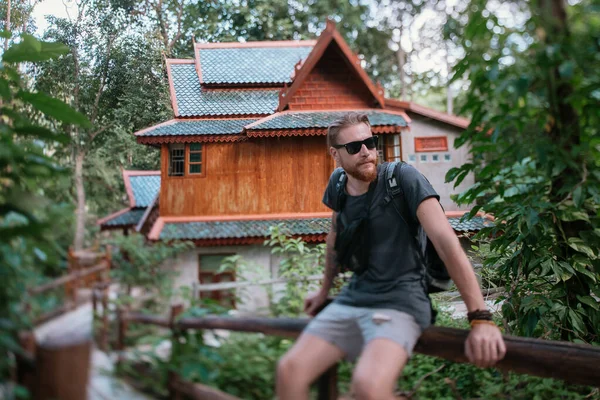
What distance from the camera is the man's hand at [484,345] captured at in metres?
1.85

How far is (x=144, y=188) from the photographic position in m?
2.02

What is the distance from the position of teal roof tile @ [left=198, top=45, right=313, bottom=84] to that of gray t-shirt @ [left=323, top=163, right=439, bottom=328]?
955 mm

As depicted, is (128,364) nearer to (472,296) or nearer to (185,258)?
(185,258)

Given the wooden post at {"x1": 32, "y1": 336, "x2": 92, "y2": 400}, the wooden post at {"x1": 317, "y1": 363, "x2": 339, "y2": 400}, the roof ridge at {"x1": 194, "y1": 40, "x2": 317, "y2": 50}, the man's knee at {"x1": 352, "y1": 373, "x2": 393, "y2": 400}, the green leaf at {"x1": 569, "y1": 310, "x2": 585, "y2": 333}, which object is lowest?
the green leaf at {"x1": 569, "y1": 310, "x2": 585, "y2": 333}

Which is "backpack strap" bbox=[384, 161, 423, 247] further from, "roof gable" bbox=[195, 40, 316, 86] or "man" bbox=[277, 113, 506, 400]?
"roof gable" bbox=[195, 40, 316, 86]

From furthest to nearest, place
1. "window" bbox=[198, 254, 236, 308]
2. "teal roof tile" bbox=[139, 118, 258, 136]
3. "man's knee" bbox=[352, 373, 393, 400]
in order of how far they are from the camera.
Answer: "teal roof tile" bbox=[139, 118, 258, 136], "window" bbox=[198, 254, 236, 308], "man's knee" bbox=[352, 373, 393, 400]

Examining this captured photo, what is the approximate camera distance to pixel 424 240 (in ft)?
6.78

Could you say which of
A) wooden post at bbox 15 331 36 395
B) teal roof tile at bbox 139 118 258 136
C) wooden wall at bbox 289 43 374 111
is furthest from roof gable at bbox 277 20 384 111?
wooden post at bbox 15 331 36 395

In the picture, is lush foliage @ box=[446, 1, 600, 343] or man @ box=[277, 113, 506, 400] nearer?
lush foliage @ box=[446, 1, 600, 343]

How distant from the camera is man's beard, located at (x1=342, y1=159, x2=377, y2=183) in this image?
1.94 m

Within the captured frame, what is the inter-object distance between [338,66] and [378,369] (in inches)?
68.2

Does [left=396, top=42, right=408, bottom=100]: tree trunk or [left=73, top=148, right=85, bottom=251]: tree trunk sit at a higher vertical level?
[left=396, top=42, right=408, bottom=100]: tree trunk

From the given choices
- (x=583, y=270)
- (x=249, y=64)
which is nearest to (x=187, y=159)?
(x=249, y=64)

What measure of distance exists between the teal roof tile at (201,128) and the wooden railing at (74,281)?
640 millimetres
